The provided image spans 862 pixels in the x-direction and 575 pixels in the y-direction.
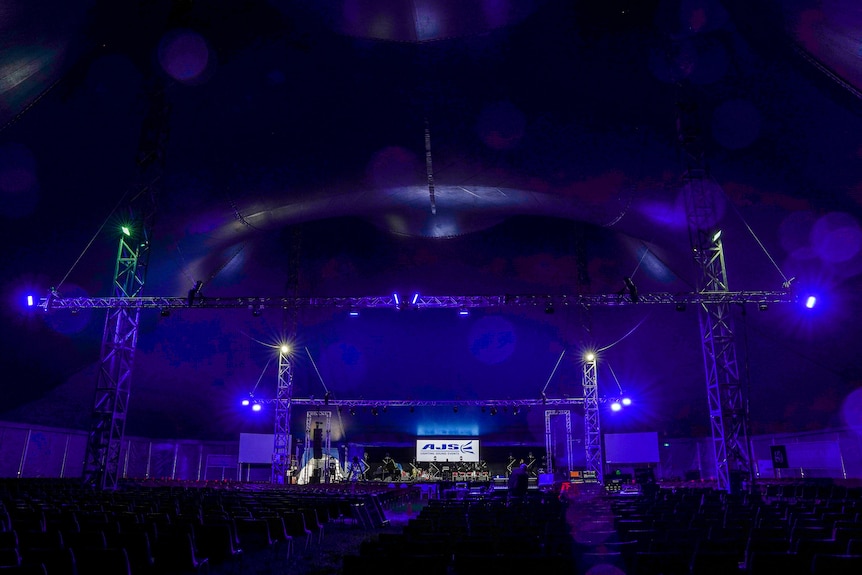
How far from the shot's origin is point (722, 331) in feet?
65.0

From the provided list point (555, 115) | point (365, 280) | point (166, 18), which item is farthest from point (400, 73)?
point (365, 280)

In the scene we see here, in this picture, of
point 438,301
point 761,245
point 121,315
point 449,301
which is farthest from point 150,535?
point 761,245

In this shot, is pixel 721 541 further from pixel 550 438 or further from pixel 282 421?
pixel 550 438

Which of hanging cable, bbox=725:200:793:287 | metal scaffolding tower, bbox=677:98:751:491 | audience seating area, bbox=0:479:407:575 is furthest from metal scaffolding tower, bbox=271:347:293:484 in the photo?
hanging cable, bbox=725:200:793:287

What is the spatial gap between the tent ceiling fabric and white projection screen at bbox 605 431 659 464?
3.34 meters

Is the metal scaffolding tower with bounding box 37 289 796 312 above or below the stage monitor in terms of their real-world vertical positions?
above

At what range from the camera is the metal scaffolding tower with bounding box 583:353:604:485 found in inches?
1078

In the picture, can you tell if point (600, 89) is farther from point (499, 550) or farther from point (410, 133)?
point (499, 550)

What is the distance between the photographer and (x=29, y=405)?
74.9 ft

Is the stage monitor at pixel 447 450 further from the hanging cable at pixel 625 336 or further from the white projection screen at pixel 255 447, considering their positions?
the hanging cable at pixel 625 336

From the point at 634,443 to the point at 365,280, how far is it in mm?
17220

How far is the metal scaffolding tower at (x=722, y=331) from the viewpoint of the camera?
1819 cm

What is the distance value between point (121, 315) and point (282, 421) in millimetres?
12877

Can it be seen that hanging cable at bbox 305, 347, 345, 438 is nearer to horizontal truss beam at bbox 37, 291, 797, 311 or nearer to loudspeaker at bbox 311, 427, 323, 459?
loudspeaker at bbox 311, 427, 323, 459
